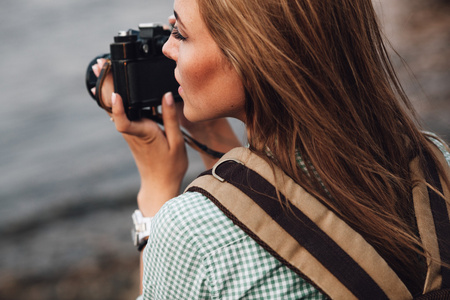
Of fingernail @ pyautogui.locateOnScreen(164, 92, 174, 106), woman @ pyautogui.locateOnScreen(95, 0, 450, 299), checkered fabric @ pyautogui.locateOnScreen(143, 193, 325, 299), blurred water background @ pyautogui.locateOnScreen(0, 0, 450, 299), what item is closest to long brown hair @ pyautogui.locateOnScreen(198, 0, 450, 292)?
woman @ pyautogui.locateOnScreen(95, 0, 450, 299)

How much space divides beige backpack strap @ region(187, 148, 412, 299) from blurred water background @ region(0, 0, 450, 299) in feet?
5.22

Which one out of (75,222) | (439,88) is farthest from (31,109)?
(439,88)

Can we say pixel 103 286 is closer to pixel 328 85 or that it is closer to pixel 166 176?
pixel 166 176

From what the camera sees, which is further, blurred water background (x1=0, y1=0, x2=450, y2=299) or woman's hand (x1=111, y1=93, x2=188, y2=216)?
blurred water background (x1=0, y1=0, x2=450, y2=299)

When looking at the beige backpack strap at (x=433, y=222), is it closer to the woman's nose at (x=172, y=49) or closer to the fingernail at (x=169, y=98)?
the woman's nose at (x=172, y=49)

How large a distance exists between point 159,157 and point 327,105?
0.63 m

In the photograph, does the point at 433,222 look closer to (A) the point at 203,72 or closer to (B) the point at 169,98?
(A) the point at 203,72

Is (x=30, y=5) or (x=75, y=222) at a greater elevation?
(x=30, y=5)

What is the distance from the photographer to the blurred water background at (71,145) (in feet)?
10.8

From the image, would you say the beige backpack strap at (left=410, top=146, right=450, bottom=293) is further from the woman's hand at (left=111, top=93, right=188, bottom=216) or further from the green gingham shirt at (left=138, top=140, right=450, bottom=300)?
the woman's hand at (left=111, top=93, right=188, bottom=216)

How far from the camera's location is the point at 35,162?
15.1 feet

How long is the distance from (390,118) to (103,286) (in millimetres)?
2463

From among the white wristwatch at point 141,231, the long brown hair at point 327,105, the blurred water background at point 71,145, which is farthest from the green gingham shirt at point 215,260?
the blurred water background at point 71,145

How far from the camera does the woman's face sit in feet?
3.01
